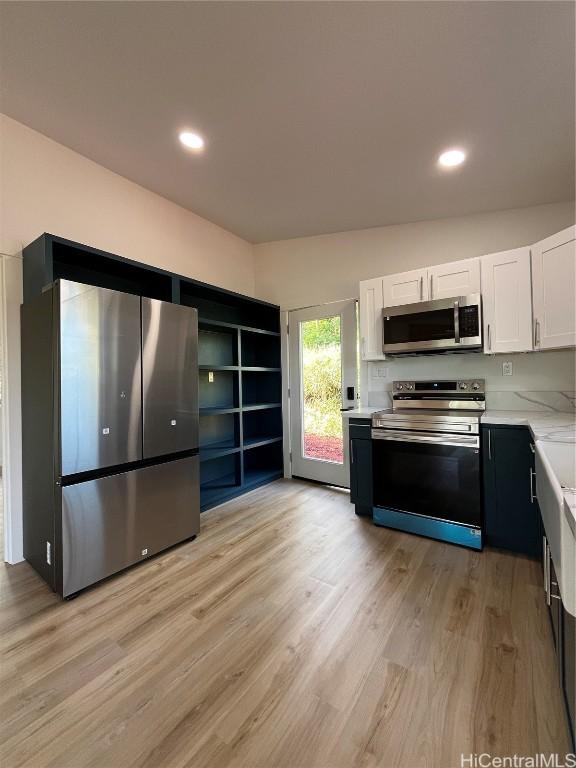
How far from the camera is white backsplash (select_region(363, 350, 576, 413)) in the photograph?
2.58 metres

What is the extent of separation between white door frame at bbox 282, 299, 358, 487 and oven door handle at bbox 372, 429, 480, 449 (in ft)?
2.78

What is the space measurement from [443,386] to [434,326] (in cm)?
59

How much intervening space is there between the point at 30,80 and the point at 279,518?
10.9 ft

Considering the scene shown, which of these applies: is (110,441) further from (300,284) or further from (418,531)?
(300,284)

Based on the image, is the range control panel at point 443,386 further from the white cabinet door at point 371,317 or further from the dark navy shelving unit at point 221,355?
the dark navy shelving unit at point 221,355

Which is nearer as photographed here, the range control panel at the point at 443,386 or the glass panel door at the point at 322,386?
the range control panel at the point at 443,386

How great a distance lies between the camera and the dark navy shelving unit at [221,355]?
2.38 meters

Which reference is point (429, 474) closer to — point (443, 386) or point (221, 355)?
point (443, 386)

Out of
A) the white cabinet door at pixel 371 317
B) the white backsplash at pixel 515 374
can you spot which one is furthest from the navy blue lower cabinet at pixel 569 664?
the white cabinet door at pixel 371 317

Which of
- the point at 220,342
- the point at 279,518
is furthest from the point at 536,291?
the point at 220,342

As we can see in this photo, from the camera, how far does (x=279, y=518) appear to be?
290 cm

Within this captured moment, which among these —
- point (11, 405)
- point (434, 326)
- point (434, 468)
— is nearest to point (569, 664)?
point (434, 468)

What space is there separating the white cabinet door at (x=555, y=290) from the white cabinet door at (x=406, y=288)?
2.49ft

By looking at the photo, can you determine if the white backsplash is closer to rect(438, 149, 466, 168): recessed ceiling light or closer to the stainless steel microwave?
the stainless steel microwave
